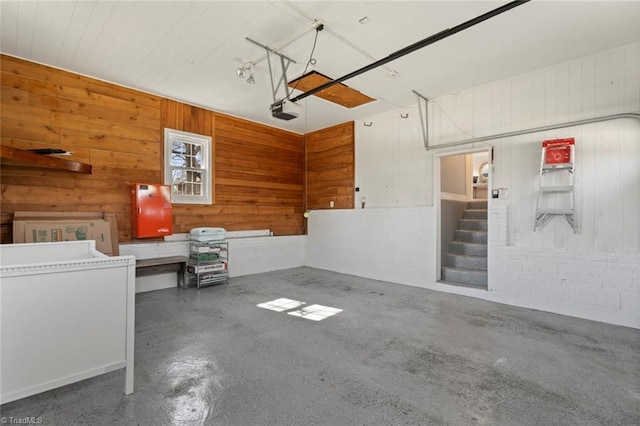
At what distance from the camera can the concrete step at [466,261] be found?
529 cm

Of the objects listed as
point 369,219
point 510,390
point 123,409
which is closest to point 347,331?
point 510,390

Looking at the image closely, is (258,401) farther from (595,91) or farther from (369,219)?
(595,91)

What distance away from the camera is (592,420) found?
191 centimetres

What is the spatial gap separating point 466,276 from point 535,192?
1767 millimetres

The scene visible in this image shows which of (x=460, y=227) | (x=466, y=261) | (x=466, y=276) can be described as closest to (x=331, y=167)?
(x=460, y=227)

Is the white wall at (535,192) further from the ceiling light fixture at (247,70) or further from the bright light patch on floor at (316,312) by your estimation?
the ceiling light fixture at (247,70)

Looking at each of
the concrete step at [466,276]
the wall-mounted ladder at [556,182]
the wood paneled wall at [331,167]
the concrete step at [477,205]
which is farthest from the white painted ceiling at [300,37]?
the concrete step at [466,276]

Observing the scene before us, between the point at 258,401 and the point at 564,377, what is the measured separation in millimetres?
2464

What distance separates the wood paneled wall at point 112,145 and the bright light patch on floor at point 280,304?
2.36 m

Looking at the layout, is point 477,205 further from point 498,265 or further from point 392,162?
point 498,265

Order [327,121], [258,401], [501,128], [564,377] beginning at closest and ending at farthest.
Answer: [258,401]
[564,377]
[501,128]
[327,121]

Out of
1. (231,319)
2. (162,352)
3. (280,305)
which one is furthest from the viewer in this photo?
(280,305)

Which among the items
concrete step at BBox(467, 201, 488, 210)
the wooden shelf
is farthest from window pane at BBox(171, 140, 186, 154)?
concrete step at BBox(467, 201, 488, 210)

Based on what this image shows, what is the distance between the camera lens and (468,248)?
5.71 meters
